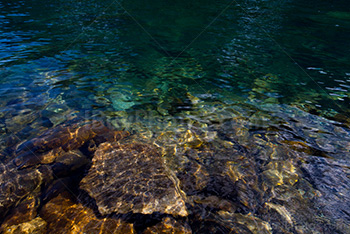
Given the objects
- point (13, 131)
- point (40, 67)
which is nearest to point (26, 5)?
point (40, 67)

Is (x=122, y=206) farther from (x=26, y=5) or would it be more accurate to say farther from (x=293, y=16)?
(x=26, y=5)

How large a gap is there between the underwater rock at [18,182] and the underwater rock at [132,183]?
104cm

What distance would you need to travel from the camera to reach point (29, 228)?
3.81 m

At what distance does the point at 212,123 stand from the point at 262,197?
9.50 feet

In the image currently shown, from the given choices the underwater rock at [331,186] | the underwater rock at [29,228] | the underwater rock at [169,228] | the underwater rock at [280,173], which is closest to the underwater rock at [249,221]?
the underwater rock at [169,228]

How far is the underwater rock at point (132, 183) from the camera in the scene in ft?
13.4

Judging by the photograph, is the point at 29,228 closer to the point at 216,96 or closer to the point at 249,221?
the point at 249,221

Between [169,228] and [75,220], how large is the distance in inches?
67.6

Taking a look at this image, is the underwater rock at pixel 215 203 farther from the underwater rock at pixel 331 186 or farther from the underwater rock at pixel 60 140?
the underwater rock at pixel 60 140

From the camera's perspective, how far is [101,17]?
20.3m

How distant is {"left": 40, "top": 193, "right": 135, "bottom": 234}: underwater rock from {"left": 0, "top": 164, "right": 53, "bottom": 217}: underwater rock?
28.5 inches

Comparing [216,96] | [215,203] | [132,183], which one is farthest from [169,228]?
[216,96]

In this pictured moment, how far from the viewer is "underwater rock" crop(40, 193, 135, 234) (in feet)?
12.3

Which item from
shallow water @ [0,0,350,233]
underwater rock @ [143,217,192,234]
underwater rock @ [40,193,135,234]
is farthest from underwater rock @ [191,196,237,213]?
underwater rock @ [40,193,135,234]
